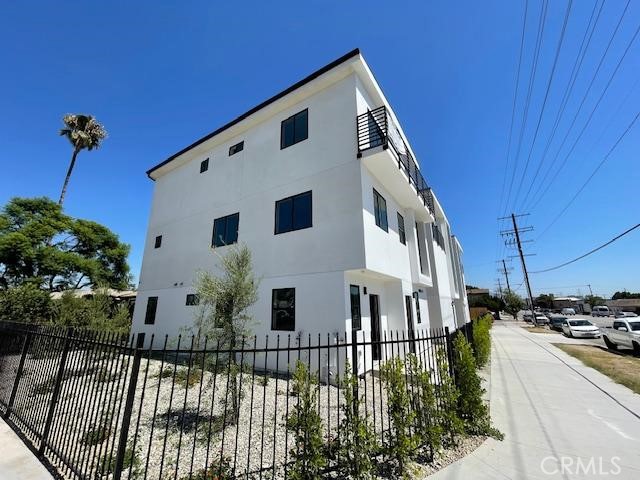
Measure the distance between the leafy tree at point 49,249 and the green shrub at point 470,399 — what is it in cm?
2420

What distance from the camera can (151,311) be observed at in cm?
1398

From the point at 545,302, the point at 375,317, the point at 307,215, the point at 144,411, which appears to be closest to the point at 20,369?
the point at 144,411

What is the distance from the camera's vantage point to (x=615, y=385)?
8.09 meters

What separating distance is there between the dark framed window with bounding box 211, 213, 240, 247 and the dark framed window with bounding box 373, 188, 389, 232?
232 inches

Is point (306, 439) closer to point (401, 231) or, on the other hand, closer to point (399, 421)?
point (399, 421)

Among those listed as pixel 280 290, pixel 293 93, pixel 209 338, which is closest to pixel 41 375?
pixel 209 338

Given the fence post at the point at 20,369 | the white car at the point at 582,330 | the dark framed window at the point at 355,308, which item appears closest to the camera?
the fence post at the point at 20,369

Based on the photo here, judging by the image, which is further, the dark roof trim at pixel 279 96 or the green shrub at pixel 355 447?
the dark roof trim at pixel 279 96

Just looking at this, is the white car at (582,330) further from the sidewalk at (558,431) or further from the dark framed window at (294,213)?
the dark framed window at (294,213)

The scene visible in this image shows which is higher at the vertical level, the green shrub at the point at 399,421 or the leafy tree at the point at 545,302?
the leafy tree at the point at 545,302

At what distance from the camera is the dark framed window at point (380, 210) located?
402 inches

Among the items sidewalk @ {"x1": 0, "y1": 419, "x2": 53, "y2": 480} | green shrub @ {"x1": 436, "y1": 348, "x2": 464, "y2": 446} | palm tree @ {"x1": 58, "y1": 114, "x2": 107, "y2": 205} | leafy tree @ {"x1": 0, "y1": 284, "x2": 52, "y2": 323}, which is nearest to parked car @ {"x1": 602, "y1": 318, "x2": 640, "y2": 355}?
green shrub @ {"x1": 436, "y1": 348, "x2": 464, "y2": 446}

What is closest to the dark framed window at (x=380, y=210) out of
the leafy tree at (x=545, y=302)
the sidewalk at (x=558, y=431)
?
the sidewalk at (x=558, y=431)

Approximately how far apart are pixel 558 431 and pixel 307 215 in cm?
816
